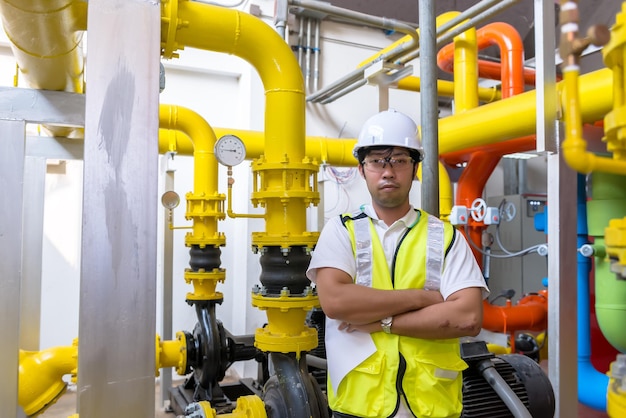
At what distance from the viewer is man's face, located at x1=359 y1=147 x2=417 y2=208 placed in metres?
1.45

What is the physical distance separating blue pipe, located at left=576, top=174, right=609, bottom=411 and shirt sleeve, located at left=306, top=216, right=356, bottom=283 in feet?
5.56

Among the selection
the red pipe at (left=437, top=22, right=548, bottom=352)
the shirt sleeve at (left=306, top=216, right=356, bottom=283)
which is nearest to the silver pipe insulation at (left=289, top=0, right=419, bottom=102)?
the red pipe at (left=437, top=22, right=548, bottom=352)

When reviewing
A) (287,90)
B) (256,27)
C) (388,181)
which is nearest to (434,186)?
(388,181)

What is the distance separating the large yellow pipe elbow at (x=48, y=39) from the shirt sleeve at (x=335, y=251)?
1.03 meters

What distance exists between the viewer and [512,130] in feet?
9.25

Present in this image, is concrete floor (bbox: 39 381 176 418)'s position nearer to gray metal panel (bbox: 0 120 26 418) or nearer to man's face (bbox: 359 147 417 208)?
gray metal panel (bbox: 0 120 26 418)

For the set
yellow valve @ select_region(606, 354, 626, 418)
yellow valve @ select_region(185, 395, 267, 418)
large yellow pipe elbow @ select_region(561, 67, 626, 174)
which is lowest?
yellow valve @ select_region(185, 395, 267, 418)

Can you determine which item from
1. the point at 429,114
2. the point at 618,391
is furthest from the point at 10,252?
the point at 618,391

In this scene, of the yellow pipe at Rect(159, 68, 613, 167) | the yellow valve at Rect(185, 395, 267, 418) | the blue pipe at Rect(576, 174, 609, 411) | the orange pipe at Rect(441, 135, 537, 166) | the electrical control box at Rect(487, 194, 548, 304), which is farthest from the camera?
the electrical control box at Rect(487, 194, 548, 304)

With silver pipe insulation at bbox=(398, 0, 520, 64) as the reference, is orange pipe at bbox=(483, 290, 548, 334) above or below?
below

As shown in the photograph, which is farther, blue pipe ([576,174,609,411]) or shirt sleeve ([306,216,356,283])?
blue pipe ([576,174,609,411])

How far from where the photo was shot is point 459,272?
1.38m

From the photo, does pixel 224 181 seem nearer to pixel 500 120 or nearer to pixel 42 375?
pixel 42 375

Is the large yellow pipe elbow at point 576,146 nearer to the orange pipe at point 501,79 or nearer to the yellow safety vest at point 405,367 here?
the yellow safety vest at point 405,367
